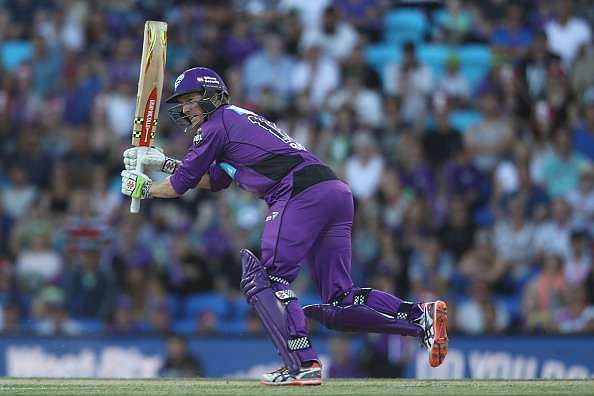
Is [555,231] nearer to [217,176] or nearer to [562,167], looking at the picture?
[562,167]

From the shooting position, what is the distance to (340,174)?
14242mm

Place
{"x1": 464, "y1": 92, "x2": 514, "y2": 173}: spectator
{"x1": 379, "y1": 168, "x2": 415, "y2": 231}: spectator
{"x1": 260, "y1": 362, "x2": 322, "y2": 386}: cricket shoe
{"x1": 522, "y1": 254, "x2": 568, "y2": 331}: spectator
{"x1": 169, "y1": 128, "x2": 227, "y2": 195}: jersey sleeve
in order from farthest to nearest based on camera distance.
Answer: {"x1": 464, "y1": 92, "x2": 514, "y2": 173}: spectator < {"x1": 379, "y1": 168, "x2": 415, "y2": 231}: spectator < {"x1": 522, "y1": 254, "x2": 568, "y2": 331}: spectator < {"x1": 169, "y1": 128, "x2": 227, "y2": 195}: jersey sleeve < {"x1": 260, "y1": 362, "x2": 322, "y2": 386}: cricket shoe

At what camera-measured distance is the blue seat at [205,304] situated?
44.9ft

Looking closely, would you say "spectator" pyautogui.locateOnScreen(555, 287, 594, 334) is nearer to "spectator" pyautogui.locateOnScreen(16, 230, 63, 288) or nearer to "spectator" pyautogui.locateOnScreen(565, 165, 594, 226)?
"spectator" pyautogui.locateOnScreen(565, 165, 594, 226)

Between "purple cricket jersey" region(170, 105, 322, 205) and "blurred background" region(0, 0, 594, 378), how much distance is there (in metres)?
3.87

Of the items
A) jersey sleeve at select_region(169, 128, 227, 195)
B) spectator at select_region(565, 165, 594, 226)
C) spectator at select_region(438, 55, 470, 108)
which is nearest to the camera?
jersey sleeve at select_region(169, 128, 227, 195)

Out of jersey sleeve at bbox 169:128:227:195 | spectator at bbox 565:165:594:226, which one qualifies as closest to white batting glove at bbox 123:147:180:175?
jersey sleeve at bbox 169:128:227:195

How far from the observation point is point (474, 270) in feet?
44.1

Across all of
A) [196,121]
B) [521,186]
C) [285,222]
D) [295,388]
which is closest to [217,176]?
[196,121]

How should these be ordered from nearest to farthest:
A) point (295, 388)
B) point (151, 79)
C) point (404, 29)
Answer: point (295, 388)
point (151, 79)
point (404, 29)

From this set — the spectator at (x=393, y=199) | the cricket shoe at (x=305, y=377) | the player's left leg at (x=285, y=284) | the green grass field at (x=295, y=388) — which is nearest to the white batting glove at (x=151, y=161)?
the player's left leg at (x=285, y=284)

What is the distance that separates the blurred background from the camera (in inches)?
488

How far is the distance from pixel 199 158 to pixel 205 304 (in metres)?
5.35

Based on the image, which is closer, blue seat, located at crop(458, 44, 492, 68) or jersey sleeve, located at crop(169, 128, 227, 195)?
jersey sleeve, located at crop(169, 128, 227, 195)
